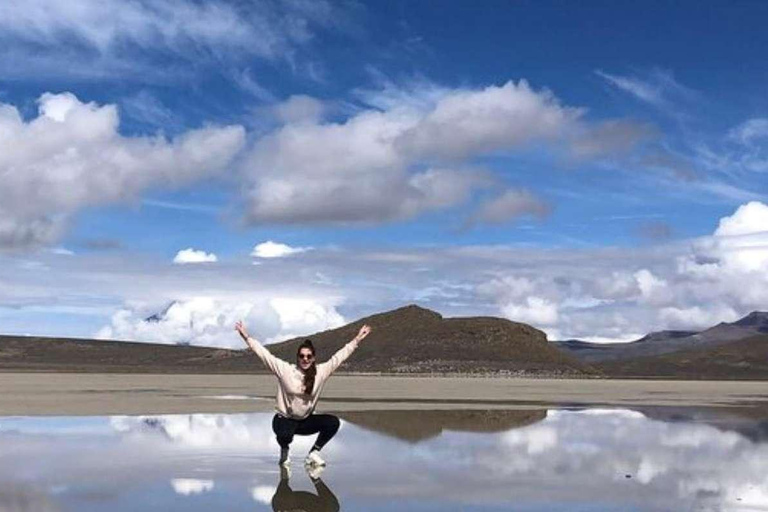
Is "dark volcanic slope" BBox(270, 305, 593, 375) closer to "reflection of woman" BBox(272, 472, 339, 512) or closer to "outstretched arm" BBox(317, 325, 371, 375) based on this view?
"outstretched arm" BBox(317, 325, 371, 375)

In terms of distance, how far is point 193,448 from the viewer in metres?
16.1

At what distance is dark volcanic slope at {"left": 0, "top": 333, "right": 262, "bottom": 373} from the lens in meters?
168

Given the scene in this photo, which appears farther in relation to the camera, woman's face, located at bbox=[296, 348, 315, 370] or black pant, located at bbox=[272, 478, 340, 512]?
woman's face, located at bbox=[296, 348, 315, 370]

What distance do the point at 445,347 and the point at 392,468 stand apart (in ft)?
540

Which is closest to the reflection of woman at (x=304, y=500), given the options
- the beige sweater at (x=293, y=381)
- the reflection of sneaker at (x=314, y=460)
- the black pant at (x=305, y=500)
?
the black pant at (x=305, y=500)

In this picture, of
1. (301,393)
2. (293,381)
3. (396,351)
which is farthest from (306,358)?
(396,351)

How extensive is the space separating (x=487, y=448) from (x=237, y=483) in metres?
5.78

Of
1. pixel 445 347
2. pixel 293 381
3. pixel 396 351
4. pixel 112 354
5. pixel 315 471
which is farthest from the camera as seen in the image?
pixel 112 354

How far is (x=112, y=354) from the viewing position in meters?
184

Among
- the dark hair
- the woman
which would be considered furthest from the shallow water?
the dark hair

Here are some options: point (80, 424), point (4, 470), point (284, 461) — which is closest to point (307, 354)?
point (284, 461)

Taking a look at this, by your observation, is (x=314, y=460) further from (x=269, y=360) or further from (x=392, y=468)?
(x=269, y=360)

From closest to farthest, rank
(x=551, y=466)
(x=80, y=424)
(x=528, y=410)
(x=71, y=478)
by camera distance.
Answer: (x=71, y=478)
(x=551, y=466)
(x=80, y=424)
(x=528, y=410)

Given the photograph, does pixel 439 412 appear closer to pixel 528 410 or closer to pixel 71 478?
pixel 528 410
